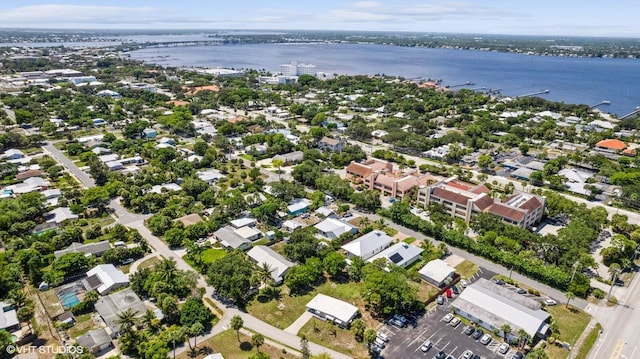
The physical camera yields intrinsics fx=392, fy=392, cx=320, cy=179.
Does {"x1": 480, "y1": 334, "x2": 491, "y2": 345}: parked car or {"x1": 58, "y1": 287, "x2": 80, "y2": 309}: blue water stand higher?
{"x1": 480, "y1": 334, "x2": 491, "y2": 345}: parked car

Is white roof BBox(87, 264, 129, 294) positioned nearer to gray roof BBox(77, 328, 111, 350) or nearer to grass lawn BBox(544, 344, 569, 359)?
gray roof BBox(77, 328, 111, 350)

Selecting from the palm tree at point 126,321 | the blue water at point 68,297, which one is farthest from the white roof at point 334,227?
the blue water at point 68,297

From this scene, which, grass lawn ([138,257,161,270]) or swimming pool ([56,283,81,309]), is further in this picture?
grass lawn ([138,257,161,270])

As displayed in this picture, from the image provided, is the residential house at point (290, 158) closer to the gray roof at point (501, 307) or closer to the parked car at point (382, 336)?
the gray roof at point (501, 307)

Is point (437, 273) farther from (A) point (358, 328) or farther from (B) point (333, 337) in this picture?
(B) point (333, 337)

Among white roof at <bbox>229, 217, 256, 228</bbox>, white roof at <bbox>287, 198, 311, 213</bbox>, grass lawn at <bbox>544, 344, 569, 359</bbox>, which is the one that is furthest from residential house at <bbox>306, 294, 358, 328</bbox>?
white roof at <bbox>287, 198, 311, 213</bbox>

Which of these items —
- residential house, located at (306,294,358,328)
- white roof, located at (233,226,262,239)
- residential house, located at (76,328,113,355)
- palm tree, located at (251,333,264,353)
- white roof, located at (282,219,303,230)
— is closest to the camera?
palm tree, located at (251,333,264,353)

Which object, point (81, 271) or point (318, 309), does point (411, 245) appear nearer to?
point (318, 309)

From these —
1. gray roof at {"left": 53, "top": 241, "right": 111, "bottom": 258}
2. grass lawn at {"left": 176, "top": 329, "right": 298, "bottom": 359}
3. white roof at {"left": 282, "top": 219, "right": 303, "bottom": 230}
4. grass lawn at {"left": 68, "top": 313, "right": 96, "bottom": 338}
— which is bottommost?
grass lawn at {"left": 68, "top": 313, "right": 96, "bottom": 338}
